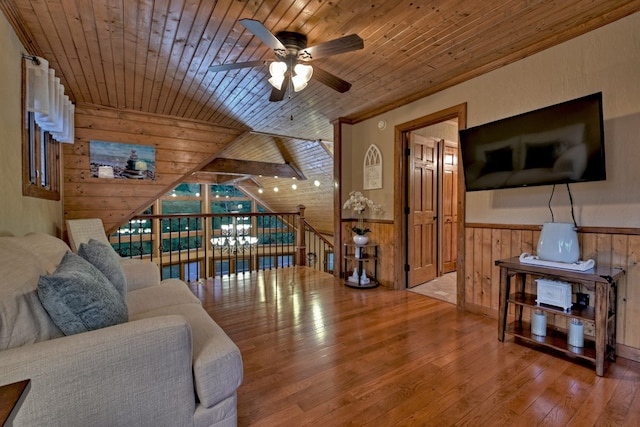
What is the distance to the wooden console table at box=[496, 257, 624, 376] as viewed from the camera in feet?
6.11

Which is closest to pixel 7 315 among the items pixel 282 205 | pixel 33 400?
Answer: pixel 33 400

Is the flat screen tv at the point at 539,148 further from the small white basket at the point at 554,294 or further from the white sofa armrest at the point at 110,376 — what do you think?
the white sofa armrest at the point at 110,376

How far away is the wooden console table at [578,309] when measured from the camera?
1862 millimetres

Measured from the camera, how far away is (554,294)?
211cm

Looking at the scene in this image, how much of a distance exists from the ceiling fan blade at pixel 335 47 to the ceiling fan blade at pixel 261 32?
0.62 feet

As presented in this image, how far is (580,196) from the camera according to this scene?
7.39 ft

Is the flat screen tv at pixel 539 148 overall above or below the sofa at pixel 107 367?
above

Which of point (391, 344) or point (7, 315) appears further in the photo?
point (391, 344)

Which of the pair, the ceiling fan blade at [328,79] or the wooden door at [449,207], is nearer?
the ceiling fan blade at [328,79]

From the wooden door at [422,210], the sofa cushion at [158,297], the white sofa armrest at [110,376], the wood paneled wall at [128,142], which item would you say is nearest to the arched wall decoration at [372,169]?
the wooden door at [422,210]

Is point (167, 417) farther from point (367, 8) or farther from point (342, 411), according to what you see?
point (367, 8)

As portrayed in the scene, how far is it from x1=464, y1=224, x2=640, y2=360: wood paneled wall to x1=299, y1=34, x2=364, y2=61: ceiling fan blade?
80.4 inches

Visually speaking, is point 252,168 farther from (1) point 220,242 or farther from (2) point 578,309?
(2) point 578,309

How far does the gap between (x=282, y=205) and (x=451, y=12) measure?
803cm
